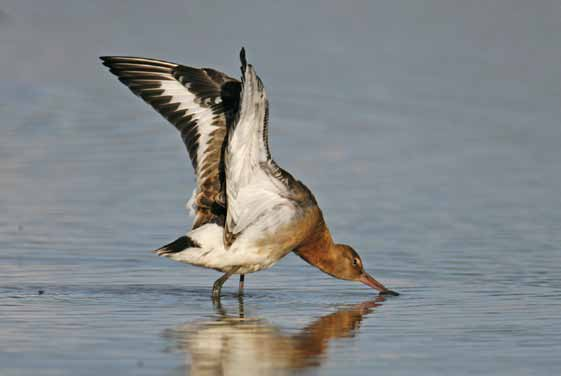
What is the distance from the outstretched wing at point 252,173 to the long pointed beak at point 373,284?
0.82m

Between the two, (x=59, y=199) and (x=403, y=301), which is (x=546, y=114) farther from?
(x=403, y=301)

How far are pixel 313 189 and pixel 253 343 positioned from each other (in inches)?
201

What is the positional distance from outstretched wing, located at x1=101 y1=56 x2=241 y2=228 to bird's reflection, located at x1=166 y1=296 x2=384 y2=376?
38.9 inches

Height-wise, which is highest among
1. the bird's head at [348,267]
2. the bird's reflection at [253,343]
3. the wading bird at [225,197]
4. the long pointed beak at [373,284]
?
the wading bird at [225,197]

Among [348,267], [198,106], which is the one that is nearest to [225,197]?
[198,106]

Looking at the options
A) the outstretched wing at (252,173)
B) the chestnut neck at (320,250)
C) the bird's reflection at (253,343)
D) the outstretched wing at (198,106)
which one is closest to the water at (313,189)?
the bird's reflection at (253,343)

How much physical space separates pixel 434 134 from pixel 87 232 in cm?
507

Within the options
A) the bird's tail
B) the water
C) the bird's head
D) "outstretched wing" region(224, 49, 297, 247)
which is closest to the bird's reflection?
the water

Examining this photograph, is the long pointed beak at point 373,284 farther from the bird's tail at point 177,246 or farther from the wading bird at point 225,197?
the bird's tail at point 177,246

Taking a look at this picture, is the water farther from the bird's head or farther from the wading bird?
the wading bird

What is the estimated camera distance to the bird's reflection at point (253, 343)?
23.5 ft

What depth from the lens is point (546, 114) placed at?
15859 millimetres

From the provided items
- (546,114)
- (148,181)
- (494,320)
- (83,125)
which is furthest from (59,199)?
(546,114)

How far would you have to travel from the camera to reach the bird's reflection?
715 cm
